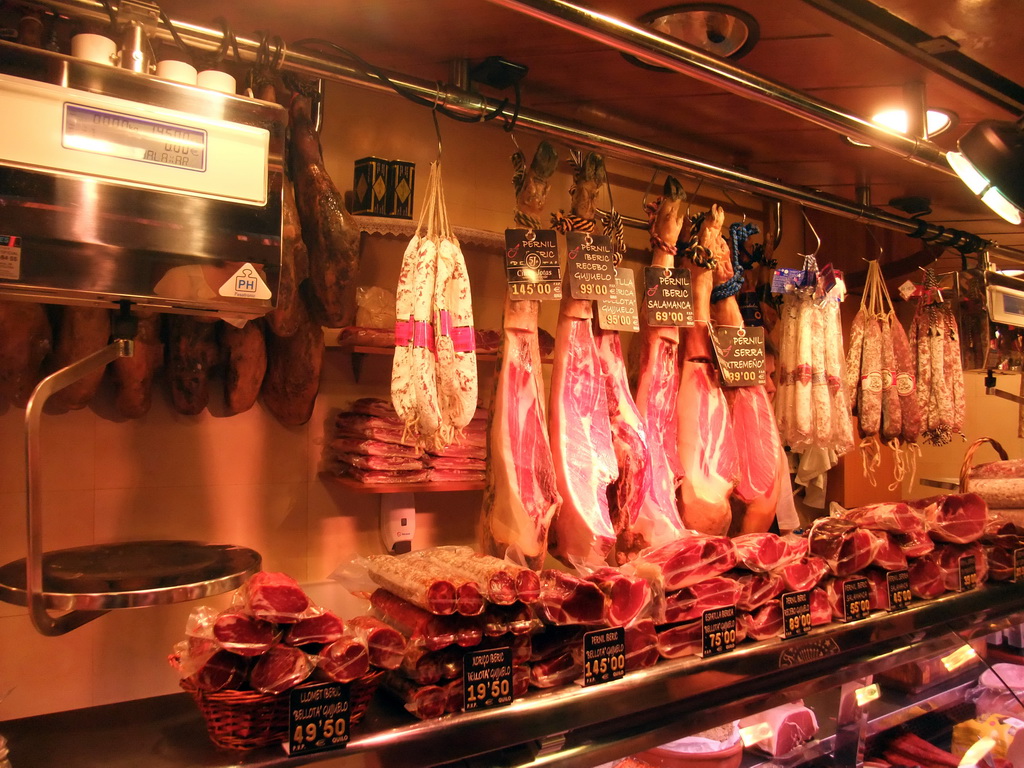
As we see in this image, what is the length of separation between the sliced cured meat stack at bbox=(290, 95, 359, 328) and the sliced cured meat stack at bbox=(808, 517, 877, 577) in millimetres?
1766

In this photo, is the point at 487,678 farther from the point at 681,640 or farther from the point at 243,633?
the point at 681,640

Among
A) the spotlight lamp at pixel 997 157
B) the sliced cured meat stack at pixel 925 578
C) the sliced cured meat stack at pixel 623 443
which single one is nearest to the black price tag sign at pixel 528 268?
the sliced cured meat stack at pixel 623 443

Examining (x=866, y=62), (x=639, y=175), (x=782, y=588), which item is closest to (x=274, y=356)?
(x=782, y=588)

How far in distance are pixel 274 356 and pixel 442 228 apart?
735 mm

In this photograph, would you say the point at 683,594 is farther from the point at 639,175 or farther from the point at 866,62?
the point at 639,175

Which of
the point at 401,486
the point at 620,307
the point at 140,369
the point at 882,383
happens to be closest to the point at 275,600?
the point at 140,369

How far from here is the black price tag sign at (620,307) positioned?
2.75 meters

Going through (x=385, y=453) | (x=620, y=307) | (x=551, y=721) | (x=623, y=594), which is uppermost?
(x=620, y=307)

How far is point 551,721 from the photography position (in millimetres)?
1683

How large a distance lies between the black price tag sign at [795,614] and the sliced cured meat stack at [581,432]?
552 millimetres

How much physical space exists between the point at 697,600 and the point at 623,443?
2.34 feet

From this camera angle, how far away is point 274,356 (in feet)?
8.41

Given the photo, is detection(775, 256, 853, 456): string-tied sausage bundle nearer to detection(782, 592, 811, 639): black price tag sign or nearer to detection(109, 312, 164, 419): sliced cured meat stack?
detection(782, 592, 811, 639): black price tag sign

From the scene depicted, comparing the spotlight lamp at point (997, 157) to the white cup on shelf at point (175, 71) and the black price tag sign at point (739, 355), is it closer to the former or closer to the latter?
the black price tag sign at point (739, 355)
